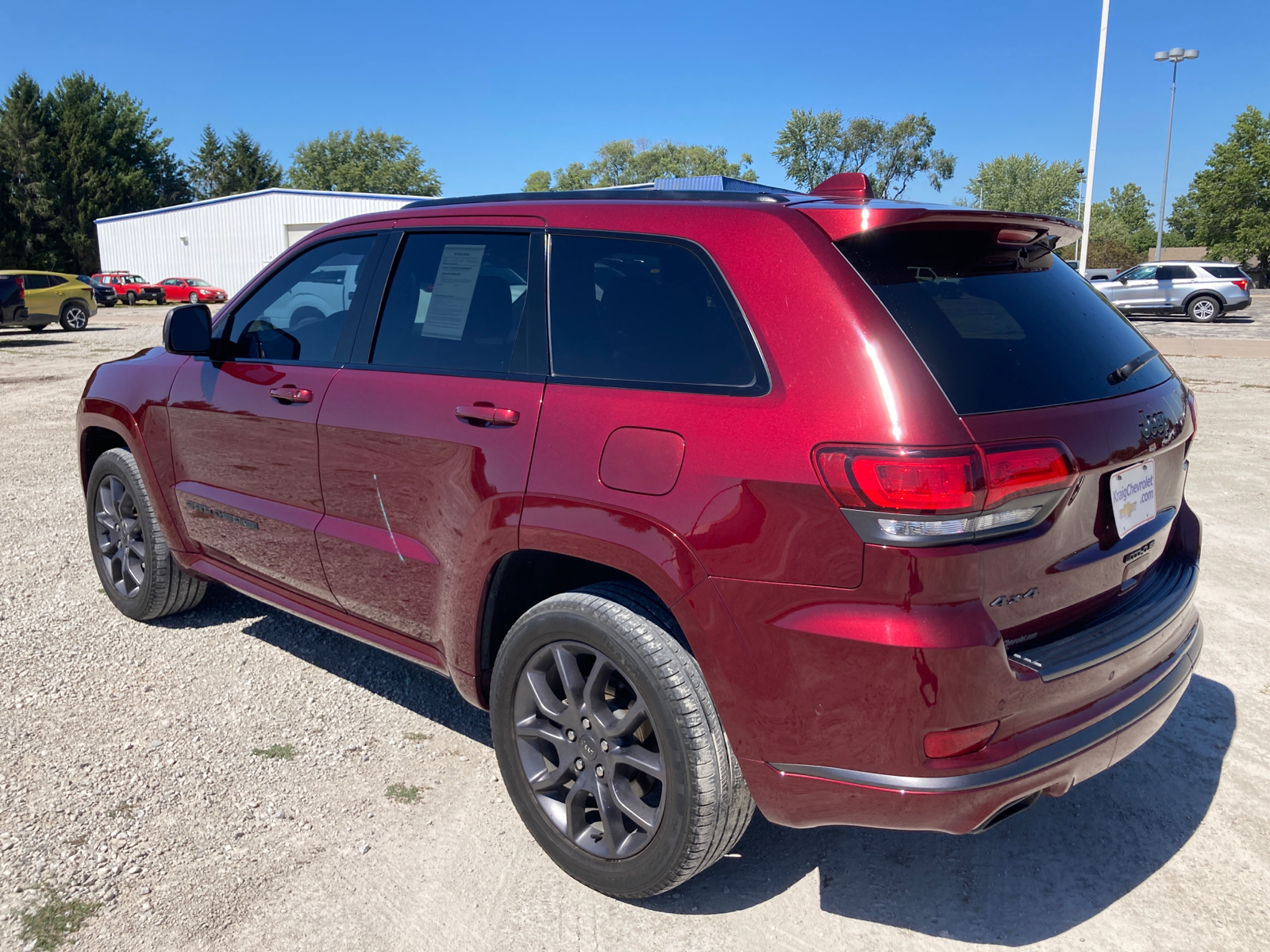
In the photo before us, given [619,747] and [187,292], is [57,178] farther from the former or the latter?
[619,747]

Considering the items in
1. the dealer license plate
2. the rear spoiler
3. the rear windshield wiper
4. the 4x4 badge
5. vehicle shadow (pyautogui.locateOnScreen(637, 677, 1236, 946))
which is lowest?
vehicle shadow (pyautogui.locateOnScreen(637, 677, 1236, 946))

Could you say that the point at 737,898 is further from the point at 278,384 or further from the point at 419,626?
the point at 278,384

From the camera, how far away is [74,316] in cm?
2592

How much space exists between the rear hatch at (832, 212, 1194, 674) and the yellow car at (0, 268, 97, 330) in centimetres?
2497

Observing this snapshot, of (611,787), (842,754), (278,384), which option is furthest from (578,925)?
(278,384)

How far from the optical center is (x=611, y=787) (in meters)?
2.47

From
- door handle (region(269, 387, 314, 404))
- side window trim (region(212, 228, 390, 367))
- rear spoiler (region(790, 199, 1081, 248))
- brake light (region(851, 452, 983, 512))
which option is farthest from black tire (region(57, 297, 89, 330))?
brake light (region(851, 452, 983, 512))

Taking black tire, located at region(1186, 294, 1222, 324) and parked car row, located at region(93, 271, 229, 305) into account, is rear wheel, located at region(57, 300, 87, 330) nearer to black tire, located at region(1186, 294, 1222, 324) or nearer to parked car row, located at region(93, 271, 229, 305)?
parked car row, located at region(93, 271, 229, 305)

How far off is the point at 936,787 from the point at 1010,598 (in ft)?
1.40

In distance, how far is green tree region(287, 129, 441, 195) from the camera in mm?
87188

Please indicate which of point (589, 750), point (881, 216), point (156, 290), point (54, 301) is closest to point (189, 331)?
point (589, 750)

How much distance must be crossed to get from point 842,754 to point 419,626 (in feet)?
4.75

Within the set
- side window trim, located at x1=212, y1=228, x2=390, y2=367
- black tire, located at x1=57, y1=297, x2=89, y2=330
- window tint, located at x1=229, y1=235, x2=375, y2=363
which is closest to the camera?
side window trim, located at x1=212, y1=228, x2=390, y2=367

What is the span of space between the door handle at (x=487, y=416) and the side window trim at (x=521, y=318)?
107mm
